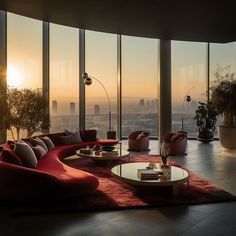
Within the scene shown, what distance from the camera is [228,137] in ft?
32.2

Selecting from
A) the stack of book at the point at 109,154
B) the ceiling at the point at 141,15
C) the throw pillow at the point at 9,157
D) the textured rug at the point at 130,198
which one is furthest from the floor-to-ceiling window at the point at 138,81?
the throw pillow at the point at 9,157

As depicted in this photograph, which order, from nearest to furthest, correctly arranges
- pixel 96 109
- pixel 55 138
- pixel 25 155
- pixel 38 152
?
1. pixel 25 155
2. pixel 38 152
3. pixel 55 138
4. pixel 96 109

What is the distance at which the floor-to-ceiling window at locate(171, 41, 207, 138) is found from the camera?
485 inches

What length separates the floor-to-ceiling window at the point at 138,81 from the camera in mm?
12141

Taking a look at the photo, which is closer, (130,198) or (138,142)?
(130,198)

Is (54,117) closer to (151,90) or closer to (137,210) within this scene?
(151,90)

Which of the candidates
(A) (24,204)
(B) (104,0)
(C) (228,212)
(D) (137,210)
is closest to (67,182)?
(A) (24,204)

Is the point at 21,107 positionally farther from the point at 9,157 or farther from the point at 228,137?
the point at 228,137

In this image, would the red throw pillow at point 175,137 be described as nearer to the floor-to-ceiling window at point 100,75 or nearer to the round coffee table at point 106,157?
the round coffee table at point 106,157

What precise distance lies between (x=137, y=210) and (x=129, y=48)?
8.94 metres

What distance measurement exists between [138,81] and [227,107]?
3933 mm

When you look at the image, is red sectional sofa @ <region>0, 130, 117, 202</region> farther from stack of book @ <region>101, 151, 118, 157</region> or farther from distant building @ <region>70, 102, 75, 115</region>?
distant building @ <region>70, 102, 75, 115</region>

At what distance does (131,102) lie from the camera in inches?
488

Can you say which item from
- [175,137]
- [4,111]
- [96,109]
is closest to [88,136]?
[4,111]
